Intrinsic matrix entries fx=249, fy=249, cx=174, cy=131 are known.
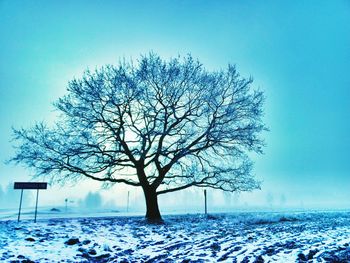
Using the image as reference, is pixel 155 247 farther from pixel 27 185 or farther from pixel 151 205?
pixel 27 185

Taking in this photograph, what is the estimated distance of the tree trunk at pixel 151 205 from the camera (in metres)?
18.8

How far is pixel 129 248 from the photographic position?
9523 millimetres

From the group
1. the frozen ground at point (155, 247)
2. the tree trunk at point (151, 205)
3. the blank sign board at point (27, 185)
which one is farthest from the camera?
the tree trunk at point (151, 205)

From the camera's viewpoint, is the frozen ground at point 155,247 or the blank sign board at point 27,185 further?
the blank sign board at point 27,185

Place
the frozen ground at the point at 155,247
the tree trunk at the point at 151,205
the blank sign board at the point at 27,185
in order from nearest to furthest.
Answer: the frozen ground at the point at 155,247
the blank sign board at the point at 27,185
the tree trunk at the point at 151,205

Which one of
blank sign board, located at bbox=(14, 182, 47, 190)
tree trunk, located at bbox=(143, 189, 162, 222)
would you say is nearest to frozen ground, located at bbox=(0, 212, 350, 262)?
blank sign board, located at bbox=(14, 182, 47, 190)

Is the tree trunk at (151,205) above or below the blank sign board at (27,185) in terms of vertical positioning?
below

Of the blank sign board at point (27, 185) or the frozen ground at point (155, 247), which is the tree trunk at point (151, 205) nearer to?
the frozen ground at point (155, 247)

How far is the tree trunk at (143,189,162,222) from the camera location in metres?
18.8

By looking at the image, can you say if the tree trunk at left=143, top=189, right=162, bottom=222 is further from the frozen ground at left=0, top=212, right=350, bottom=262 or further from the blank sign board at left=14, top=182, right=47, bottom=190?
the blank sign board at left=14, top=182, right=47, bottom=190

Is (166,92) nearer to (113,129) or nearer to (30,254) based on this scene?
(113,129)

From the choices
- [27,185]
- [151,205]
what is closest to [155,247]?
[151,205]

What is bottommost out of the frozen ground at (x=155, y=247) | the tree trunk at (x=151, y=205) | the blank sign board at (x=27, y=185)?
the frozen ground at (x=155, y=247)

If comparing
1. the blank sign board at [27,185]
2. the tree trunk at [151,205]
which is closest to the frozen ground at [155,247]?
the blank sign board at [27,185]
